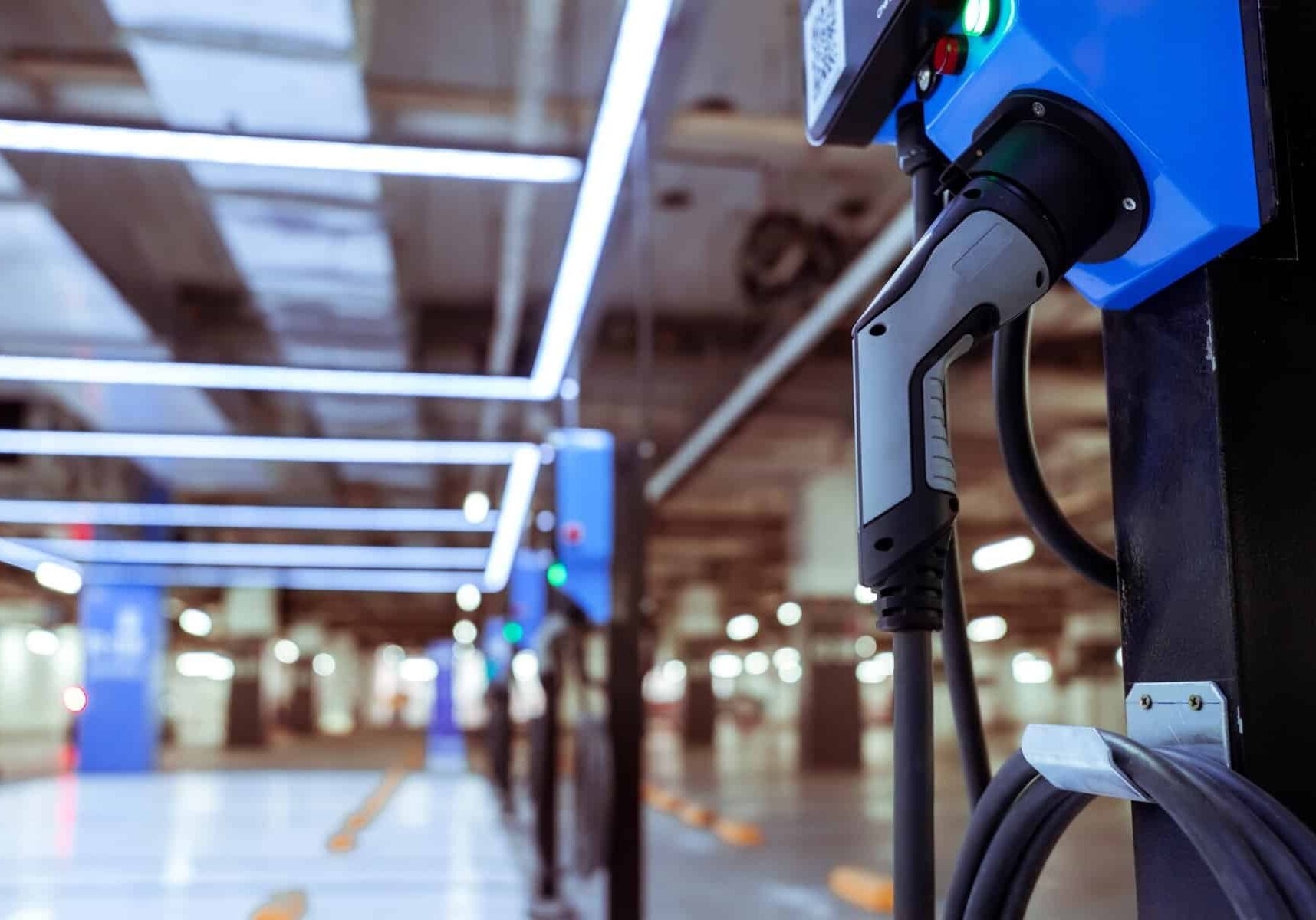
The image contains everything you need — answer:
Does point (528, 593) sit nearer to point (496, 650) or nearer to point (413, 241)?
point (413, 241)

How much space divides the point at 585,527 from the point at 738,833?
321cm

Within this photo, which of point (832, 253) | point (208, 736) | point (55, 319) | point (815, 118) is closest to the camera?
point (815, 118)

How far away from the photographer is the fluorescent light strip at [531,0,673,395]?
6.41 feet

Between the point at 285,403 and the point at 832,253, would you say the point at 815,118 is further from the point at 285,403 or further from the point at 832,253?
the point at 285,403

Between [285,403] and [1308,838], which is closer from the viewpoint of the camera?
[1308,838]

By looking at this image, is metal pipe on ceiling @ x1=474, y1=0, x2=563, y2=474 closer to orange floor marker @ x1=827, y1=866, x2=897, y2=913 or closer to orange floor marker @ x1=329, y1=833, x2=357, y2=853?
orange floor marker @ x1=329, y1=833, x2=357, y2=853

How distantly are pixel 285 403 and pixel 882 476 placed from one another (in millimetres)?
6498

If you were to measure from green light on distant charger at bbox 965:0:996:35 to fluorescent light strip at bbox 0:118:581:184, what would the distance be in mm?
2090

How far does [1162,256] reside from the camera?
0.69 metres

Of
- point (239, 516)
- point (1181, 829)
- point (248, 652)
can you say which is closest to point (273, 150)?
point (1181, 829)

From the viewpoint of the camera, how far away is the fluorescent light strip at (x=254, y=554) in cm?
1070

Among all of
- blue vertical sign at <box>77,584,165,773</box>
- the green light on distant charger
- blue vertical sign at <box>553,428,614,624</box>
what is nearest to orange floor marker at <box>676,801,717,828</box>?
blue vertical sign at <box>553,428,614,624</box>

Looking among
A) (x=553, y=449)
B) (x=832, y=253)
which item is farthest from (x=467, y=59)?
(x=553, y=449)

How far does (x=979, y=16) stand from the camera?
0.68 m
